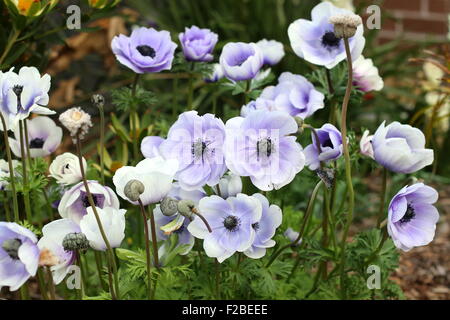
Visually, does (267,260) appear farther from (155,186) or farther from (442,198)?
(442,198)

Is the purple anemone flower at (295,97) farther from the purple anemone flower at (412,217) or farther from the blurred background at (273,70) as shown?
the blurred background at (273,70)

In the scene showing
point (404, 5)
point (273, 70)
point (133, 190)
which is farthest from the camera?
point (404, 5)

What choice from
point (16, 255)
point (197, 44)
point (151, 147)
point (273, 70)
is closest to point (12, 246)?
point (16, 255)

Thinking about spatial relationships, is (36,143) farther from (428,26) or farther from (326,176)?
(428,26)

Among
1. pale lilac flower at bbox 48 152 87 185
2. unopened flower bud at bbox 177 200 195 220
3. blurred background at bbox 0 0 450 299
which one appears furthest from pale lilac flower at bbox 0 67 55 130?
blurred background at bbox 0 0 450 299

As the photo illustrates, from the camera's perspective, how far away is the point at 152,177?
0.84 m

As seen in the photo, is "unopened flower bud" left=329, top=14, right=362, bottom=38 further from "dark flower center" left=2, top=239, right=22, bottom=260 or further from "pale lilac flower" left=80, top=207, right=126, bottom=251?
"dark flower center" left=2, top=239, right=22, bottom=260

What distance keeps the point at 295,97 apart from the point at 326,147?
14 centimetres

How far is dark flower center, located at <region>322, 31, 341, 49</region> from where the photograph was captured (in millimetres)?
1064

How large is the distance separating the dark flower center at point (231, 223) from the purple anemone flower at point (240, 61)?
259 millimetres

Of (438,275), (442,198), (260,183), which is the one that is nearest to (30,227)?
(260,183)

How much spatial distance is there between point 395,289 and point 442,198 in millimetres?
1156

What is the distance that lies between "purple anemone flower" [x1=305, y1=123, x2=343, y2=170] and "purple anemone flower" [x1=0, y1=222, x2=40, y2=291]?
16.2 inches

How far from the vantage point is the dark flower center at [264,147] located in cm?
89
